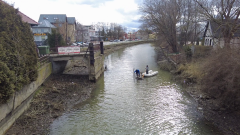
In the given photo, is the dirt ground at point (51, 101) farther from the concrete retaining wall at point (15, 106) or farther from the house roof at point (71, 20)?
the house roof at point (71, 20)

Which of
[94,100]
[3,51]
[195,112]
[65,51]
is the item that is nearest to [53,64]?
[65,51]

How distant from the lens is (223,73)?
33.4 feet

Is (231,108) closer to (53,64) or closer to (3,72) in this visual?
(3,72)

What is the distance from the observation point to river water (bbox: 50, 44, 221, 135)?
10.4 metres

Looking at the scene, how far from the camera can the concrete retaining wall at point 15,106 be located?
30.2 ft

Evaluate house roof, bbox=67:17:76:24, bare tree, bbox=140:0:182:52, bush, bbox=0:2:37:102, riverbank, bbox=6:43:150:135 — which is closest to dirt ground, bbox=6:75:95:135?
riverbank, bbox=6:43:150:135

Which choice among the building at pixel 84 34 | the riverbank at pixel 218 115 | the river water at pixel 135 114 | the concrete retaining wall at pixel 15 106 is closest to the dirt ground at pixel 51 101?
the concrete retaining wall at pixel 15 106

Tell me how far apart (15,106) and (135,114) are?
7.61 metres

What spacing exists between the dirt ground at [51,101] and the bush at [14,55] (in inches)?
75.1

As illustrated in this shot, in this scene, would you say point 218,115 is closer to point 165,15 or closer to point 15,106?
point 15,106

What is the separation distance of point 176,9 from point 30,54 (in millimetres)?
27824

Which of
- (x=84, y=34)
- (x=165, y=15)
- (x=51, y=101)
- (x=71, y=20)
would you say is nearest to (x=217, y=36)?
(x=165, y=15)

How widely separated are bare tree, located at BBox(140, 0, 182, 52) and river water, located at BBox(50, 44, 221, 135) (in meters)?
19.0

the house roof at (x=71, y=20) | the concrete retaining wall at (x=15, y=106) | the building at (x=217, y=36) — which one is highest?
the house roof at (x=71, y=20)
